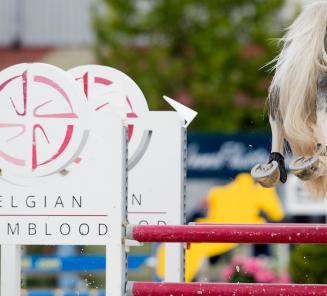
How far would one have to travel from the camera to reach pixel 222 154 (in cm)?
977

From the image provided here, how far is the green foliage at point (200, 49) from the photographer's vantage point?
46.5 feet

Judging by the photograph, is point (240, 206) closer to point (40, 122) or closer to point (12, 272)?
point (12, 272)

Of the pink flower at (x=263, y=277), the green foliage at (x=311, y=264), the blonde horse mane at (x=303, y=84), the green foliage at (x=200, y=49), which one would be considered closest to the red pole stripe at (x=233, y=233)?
the blonde horse mane at (x=303, y=84)

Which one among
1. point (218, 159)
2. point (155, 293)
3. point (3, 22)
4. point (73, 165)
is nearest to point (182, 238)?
point (155, 293)

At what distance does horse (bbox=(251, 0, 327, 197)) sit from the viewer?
3.04 metres

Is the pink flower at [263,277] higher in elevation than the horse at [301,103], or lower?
lower

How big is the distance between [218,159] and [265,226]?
6.85 meters

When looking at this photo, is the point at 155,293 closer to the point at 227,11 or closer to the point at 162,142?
the point at 162,142

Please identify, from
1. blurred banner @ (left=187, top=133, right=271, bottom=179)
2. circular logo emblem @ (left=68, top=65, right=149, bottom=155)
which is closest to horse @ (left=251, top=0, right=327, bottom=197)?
circular logo emblem @ (left=68, top=65, right=149, bottom=155)

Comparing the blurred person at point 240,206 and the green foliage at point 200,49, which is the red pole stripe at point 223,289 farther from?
the green foliage at point 200,49

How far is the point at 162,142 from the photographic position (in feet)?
12.3

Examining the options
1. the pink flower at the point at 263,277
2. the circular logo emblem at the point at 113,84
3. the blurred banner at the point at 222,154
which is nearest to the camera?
the circular logo emblem at the point at 113,84

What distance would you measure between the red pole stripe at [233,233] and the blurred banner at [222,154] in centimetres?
656

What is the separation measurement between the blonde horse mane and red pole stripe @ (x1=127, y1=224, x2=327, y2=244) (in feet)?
0.90
